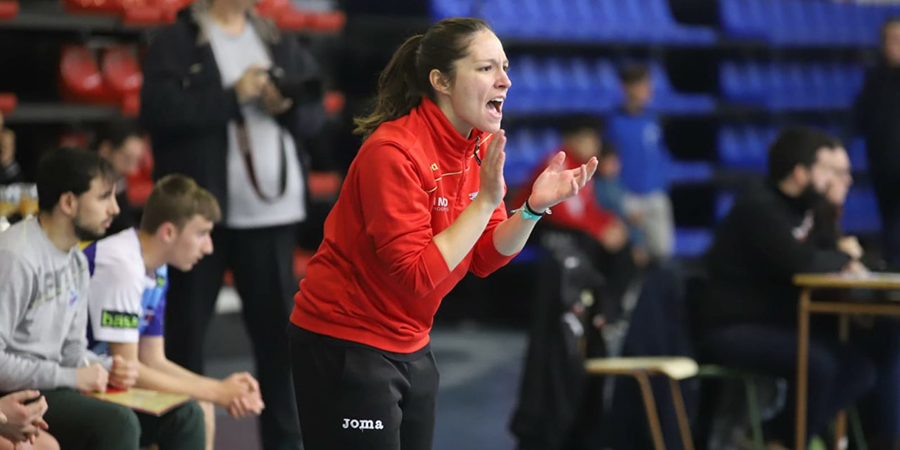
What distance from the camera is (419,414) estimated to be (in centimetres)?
274

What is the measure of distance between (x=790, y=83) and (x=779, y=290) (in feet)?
19.6

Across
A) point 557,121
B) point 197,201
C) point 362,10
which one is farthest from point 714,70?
point 197,201

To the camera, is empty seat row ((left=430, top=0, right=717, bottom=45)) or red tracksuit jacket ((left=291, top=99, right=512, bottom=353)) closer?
red tracksuit jacket ((left=291, top=99, right=512, bottom=353))

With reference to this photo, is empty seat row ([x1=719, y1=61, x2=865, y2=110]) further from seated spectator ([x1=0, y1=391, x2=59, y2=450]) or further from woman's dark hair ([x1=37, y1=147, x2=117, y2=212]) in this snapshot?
seated spectator ([x1=0, y1=391, x2=59, y2=450])

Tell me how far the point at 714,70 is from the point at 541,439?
614 cm

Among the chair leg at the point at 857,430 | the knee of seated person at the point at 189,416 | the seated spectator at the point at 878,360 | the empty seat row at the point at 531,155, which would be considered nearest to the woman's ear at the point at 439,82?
the knee of seated person at the point at 189,416

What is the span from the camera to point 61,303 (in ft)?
10.1

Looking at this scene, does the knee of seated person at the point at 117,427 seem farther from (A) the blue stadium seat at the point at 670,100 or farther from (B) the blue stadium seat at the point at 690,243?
(B) the blue stadium seat at the point at 690,243

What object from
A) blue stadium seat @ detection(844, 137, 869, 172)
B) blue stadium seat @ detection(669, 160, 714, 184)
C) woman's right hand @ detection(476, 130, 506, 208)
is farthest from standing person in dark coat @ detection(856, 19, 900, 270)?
woman's right hand @ detection(476, 130, 506, 208)

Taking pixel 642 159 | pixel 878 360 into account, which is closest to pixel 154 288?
pixel 878 360

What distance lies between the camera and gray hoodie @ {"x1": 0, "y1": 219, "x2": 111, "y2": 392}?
2.97m

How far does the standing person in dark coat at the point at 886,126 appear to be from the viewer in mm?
7148

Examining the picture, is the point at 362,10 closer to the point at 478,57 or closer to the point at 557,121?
the point at 557,121

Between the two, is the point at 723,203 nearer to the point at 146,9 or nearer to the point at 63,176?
the point at 146,9
